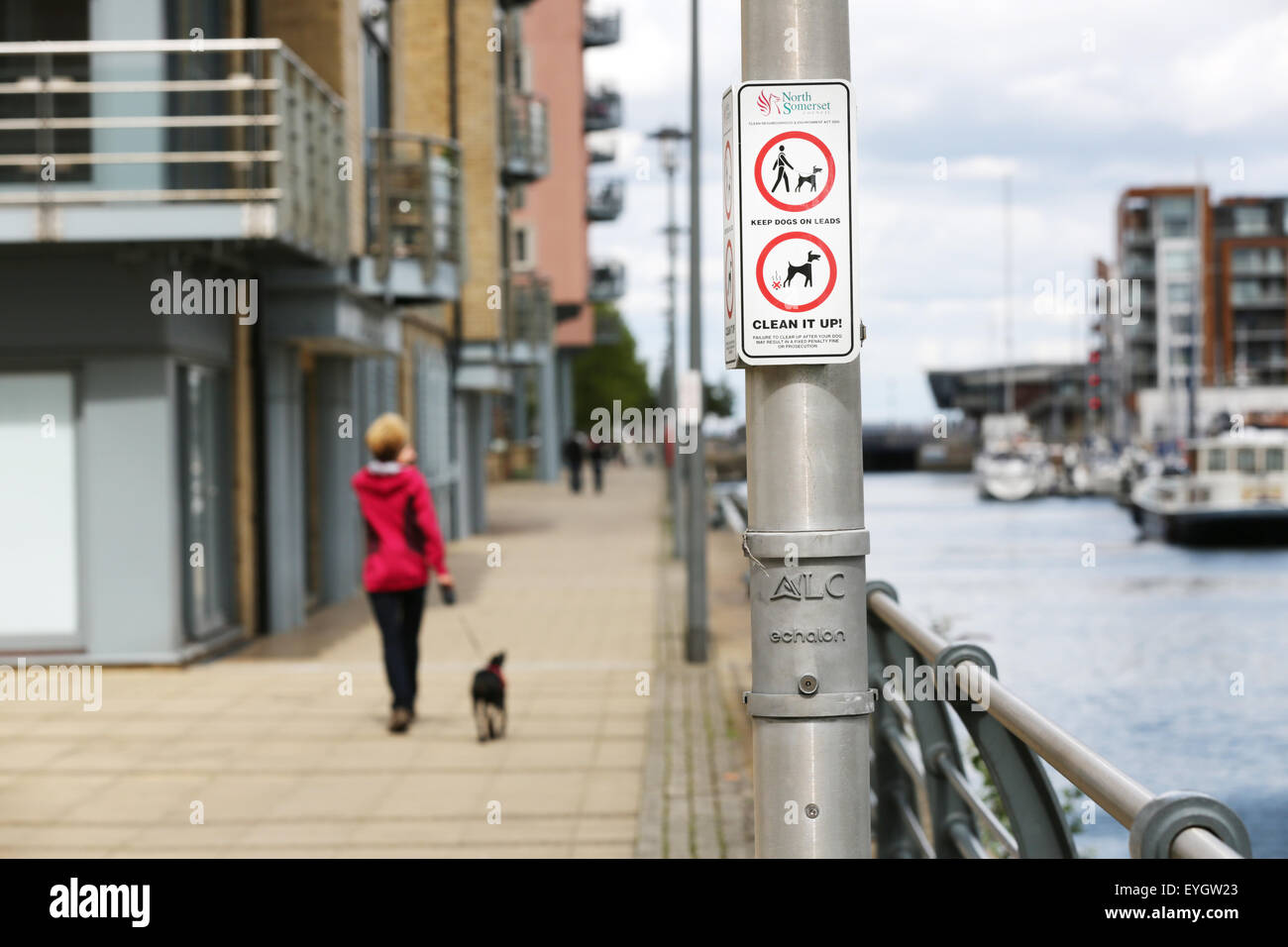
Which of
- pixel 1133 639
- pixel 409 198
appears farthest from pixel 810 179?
pixel 1133 639

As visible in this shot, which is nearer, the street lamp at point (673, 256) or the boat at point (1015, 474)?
the street lamp at point (673, 256)

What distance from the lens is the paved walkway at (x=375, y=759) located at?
23.9ft

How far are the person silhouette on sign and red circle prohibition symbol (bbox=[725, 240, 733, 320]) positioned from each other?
12 cm

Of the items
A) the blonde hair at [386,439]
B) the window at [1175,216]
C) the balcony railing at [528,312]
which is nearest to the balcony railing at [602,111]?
the balcony railing at [528,312]

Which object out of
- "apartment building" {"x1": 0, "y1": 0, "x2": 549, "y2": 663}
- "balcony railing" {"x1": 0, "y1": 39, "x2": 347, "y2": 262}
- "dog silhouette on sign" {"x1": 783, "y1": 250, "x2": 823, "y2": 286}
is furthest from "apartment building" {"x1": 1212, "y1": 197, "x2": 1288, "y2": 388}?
"dog silhouette on sign" {"x1": 783, "y1": 250, "x2": 823, "y2": 286}

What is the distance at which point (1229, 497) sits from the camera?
157 ft

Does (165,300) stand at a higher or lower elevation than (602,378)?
lower

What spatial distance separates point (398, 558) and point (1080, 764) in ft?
24.5

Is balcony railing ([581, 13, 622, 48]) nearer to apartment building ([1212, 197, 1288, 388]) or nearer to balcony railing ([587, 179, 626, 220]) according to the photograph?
balcony railing ([587, 179, 626, 220])

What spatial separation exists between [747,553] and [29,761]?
7.13m

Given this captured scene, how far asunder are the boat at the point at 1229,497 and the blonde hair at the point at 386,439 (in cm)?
4002

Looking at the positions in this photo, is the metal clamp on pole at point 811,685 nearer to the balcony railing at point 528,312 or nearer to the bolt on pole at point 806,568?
the bolt on pole at point 806,568

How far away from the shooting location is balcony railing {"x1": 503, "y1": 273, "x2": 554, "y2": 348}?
32938mm

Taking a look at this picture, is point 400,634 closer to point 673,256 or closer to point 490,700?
point 490,700
